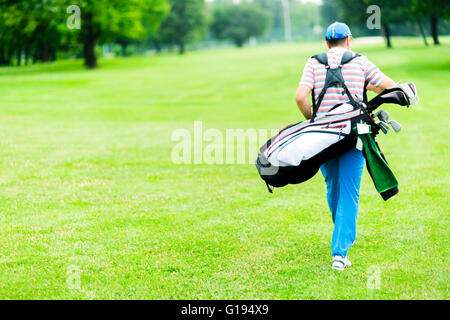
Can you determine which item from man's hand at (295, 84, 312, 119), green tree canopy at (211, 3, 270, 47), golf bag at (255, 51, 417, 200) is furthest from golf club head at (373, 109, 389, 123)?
green tree canopy at (211, 3, 270, 47)

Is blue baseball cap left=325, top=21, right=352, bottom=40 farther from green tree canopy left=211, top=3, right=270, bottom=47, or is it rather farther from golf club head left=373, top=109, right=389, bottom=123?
green tree canopy left=211, top=3, right=270, bottom=47

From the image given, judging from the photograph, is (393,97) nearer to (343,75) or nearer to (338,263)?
(343,75)

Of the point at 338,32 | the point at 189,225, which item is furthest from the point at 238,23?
the point at 338,32

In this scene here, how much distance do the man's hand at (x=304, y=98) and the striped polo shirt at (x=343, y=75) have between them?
0.05 metres

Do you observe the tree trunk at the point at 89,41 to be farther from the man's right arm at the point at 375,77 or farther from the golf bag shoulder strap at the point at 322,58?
the man's right arm at the point at 375,77

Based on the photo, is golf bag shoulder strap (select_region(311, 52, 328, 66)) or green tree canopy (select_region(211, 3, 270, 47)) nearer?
golf bag shoulder strap (select_region(311, 52, 328, 66))

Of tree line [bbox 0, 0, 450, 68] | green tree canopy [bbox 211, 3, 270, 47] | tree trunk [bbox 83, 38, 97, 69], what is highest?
green tree canopy [bbox 211, 3, 270, 47]

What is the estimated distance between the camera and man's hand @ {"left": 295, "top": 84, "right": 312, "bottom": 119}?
526cm

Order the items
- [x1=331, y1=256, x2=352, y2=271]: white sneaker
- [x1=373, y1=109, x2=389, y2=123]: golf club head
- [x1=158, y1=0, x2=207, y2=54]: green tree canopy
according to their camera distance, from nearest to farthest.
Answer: [x1=373, y1=109, x2=389, y2=123]: golf club head, [x1=331, y1=256, x2=352, y2=271]: white sneaker, [x1=158, y1=0, x2=207, y2=54]: green tree canopy

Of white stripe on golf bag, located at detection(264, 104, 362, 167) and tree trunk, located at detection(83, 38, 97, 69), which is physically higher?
tree trunk, located at detection(83, 38, 97, 69)

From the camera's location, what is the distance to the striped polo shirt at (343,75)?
5207mm

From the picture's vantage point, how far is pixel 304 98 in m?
5.34

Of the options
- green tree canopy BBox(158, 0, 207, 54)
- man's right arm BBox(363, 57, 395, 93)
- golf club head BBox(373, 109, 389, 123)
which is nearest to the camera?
man's right arm BBox(363, 57, 395, 93)

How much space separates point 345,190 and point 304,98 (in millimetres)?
954
